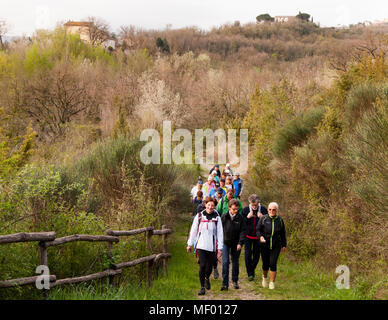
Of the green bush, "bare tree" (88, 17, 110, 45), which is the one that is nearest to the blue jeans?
the green bush

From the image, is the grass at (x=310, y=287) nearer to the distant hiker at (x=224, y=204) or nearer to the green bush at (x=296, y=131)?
the distant hiker at (x=224, y=204)

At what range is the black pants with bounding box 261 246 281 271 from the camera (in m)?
8.17

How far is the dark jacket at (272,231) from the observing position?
26.5 feet

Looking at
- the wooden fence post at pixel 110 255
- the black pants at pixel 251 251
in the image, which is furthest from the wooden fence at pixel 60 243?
the black pants at pixel 251 251

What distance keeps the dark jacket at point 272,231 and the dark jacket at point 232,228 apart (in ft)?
1.29

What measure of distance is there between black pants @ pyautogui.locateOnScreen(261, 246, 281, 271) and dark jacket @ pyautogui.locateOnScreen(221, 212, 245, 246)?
0.53 meters

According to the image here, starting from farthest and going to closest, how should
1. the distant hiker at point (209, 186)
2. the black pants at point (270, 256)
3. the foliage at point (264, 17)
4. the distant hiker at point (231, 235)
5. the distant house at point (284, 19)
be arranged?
1. the foliage at point (264, 17)
2. the distant house at point (284, 19)
3. the distant hiker at point (209, 186)
4. the distant hiker at point (231, 235)
5. the black pants at point (270, 256)

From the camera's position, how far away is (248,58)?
261 ft

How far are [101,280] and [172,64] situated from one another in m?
43.5

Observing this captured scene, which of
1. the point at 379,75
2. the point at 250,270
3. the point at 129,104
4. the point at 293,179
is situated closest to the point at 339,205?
the point at 293,179

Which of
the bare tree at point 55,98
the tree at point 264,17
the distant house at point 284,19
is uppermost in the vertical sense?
the tree at point 264,17

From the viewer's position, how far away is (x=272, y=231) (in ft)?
26.5

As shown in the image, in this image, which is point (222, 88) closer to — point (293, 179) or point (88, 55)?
point (88, 55)

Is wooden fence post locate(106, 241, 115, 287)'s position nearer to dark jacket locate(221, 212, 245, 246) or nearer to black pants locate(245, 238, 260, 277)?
dark jacket locate(221, 212, 245, 246)
